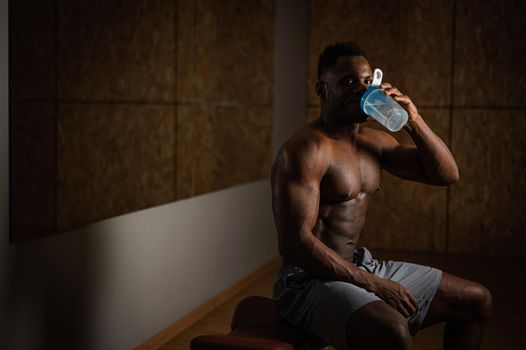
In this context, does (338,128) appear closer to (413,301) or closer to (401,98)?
(401,98)

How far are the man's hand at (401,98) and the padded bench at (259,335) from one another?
0.76 m

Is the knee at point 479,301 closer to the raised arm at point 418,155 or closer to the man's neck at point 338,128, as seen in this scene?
the raised arm at point 418,155

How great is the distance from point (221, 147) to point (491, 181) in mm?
2286

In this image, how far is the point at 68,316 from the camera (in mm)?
3094

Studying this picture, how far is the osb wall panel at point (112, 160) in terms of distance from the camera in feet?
9.93

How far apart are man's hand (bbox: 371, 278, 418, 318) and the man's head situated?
54cm

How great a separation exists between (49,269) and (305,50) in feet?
11.7

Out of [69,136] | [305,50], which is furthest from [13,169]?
[305,50]

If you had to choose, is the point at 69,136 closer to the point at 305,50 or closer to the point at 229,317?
the point at 229,317

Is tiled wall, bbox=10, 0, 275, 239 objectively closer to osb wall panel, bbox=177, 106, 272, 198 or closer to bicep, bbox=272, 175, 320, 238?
osb wall panel, bbox=177, 106, 272, 198

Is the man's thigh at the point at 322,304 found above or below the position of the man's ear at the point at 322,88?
below

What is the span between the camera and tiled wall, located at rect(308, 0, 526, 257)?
19.1 ft

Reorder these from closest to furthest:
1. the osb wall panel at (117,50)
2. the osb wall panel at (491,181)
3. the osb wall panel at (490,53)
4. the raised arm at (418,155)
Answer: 1. the raised arm at (418,155)
2. the osb wall panel at (117,50)
3. the osb wall panel at (490,53)
4. the osb wall panel at (491,181)

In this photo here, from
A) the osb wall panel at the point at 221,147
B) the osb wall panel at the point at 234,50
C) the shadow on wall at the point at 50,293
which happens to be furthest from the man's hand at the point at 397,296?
the osb wall panel at the point at 234,50
